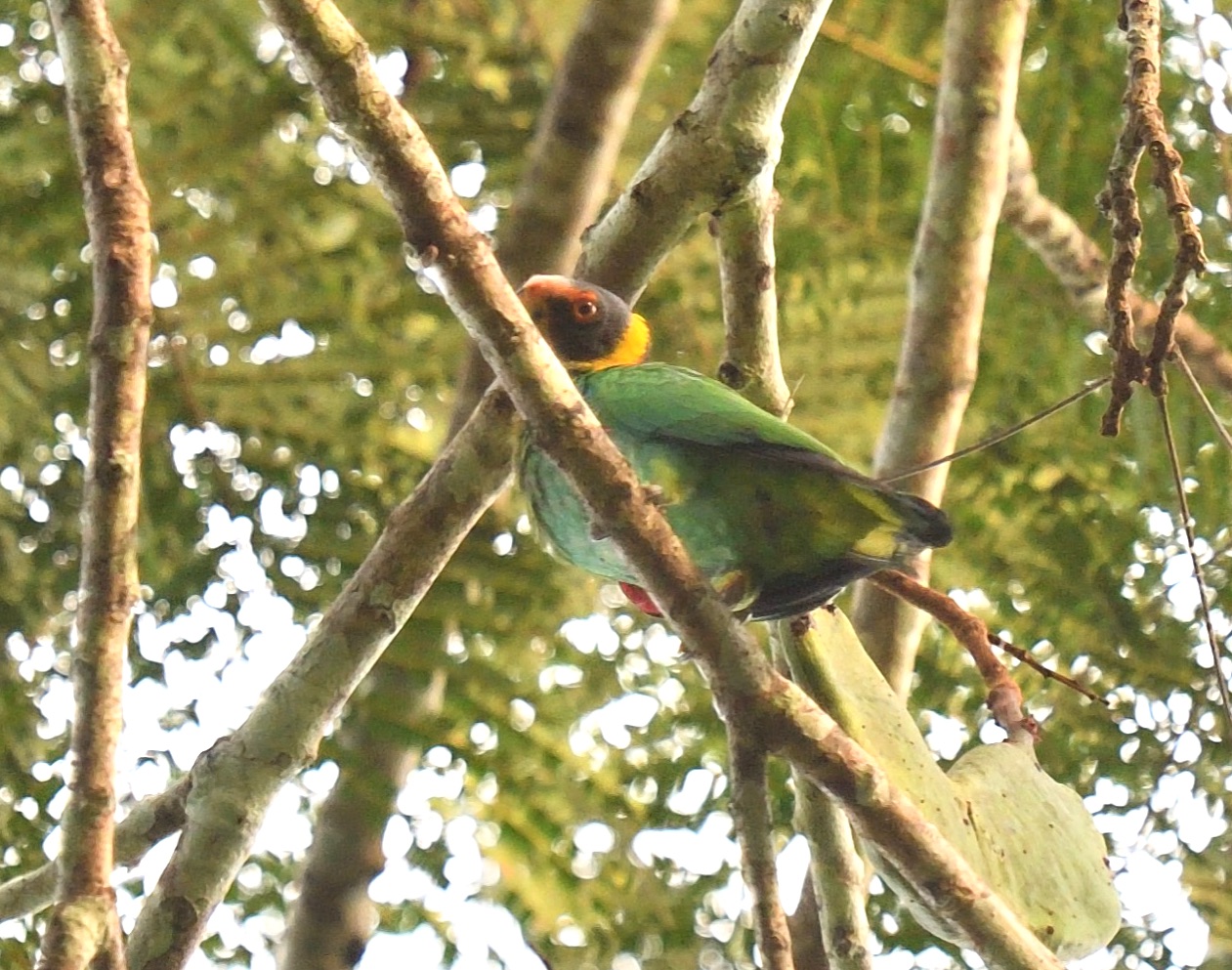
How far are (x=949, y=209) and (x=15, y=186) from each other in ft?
7.04

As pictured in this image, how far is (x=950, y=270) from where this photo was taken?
10.2ft

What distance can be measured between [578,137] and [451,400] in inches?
35.9

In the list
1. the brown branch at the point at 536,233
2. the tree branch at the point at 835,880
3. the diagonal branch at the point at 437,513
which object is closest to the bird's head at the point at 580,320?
the diagonal branch at the point at 437,513

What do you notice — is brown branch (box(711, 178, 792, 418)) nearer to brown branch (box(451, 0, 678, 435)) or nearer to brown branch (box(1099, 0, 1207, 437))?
brown branch (box(1099, 0, 1207, 437))

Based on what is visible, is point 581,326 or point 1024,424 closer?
point 1024,424

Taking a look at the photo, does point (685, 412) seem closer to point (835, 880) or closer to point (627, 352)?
point (627, 352)

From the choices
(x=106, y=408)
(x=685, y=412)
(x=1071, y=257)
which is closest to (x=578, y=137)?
(x=685, y=412)

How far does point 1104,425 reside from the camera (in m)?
1.93

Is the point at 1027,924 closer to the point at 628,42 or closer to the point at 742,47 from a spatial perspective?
the point at 742,47

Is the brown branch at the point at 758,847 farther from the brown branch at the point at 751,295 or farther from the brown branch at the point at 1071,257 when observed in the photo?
the brown branch at the point at 1071,257

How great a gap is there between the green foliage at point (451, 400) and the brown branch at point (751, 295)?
109 centimetres

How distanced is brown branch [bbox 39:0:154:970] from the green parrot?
637mm

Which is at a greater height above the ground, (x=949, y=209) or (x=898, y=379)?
(x=949, y=209)

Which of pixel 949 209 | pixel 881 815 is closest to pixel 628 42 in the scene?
pixel 949 209
